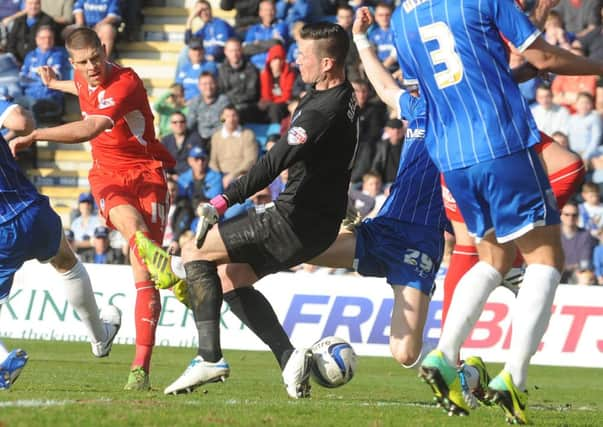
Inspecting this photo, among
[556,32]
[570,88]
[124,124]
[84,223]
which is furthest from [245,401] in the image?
[570,88]

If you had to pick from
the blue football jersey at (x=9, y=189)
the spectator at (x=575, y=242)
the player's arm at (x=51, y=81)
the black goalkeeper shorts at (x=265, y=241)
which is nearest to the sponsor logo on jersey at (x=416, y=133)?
the black goalkeeper shorts at (x=265, y=241)

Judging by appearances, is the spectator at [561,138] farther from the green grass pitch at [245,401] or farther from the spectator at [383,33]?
the green grass pitch at [245,401]

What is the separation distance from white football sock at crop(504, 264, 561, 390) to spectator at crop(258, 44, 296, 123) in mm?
13596

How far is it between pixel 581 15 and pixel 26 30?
9637 mm

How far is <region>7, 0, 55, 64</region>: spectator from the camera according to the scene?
74.7 feet

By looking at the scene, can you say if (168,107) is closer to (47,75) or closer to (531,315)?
(47,75)

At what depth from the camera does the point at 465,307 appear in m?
7.19

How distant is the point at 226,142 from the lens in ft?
64.2

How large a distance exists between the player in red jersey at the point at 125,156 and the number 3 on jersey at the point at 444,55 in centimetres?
318

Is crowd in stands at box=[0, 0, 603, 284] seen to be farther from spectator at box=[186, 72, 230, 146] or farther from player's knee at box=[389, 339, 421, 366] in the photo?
player's knee at box=[389, 339, 421, 366]

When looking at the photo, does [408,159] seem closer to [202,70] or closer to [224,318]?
[224,318]

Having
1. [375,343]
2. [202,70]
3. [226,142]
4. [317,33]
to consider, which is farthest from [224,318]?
[317,33]

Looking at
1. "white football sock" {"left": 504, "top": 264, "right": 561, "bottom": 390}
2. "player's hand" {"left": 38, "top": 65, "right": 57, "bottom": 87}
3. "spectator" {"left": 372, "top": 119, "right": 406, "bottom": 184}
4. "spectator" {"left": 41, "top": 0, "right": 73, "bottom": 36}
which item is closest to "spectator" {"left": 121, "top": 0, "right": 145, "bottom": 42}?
"spectator" {"left": 41, "top": 0, "right": 73, "bottom": 36}

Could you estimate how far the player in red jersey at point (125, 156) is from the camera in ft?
31.3
